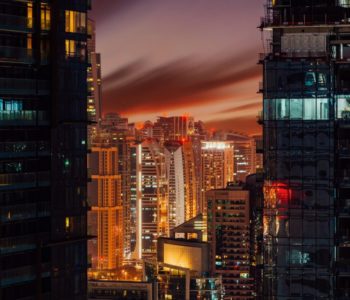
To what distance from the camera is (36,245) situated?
1400cm

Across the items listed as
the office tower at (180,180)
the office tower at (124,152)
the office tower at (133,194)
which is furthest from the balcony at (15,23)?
the office tower at (180,180)

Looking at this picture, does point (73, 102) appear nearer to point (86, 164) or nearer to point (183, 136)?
point (86, 164)

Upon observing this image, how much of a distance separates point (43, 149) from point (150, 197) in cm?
6916

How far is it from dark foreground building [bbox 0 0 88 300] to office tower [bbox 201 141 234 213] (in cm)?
6122

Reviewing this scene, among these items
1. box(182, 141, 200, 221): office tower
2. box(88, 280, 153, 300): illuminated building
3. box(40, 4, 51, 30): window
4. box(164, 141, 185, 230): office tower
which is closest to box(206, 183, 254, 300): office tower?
box(88, 280, 153, 300): illuminated building

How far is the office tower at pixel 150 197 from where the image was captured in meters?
79.4

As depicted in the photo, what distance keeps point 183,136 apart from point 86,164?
6862 cm

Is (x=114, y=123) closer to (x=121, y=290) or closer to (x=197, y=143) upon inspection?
(x=197, y=143)

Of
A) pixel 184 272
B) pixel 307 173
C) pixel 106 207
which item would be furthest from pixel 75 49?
pixel 106 207

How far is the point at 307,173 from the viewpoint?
1320 cm

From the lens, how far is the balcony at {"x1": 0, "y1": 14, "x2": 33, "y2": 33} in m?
13.8

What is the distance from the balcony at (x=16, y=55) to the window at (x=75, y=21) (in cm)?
69

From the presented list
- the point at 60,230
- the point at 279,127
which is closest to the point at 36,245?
the point at 60,230

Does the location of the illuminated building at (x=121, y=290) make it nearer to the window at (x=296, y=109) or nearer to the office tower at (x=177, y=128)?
the window at (x=296, y=109)
